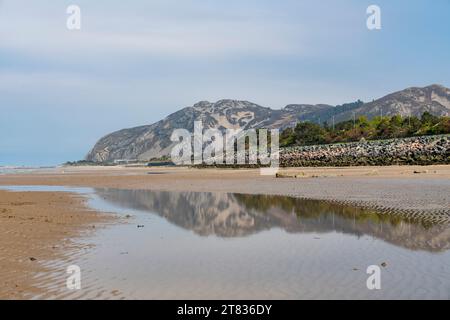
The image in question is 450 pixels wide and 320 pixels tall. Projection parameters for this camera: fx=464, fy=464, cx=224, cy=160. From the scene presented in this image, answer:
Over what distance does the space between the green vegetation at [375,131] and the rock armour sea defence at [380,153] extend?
11.2 m

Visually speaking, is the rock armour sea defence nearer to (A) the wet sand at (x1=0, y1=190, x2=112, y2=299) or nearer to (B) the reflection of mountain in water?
(B) the reflection of mountain in water

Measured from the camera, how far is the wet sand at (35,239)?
28.1 feet

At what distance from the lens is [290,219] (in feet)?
56.0

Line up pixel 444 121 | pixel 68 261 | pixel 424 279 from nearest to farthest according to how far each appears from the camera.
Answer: pixel 424 279
pixel 68 261
pixel 444 121

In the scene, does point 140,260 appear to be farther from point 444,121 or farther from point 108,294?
point 444,121

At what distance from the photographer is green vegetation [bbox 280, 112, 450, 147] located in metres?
69.3

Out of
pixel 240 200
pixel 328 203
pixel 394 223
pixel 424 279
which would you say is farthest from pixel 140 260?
pixel 240 200

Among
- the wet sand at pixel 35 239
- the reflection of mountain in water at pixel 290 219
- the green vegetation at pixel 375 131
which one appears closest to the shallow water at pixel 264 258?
the reflection of mountain in water at pixel 290 219

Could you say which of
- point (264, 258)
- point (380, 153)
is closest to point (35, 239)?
point (264, 258)

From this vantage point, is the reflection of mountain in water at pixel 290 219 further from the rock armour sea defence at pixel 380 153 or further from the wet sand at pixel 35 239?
the rock armour sea defence at pixel 380 153

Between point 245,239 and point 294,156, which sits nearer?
point 245,239

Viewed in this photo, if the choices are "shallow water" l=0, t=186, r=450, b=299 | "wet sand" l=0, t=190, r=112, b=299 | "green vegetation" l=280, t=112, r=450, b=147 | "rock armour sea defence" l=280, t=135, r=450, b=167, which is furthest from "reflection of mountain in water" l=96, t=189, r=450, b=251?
"green vegetation" l=280, t=112, r=450, b=147

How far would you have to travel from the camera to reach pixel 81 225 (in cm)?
1639
